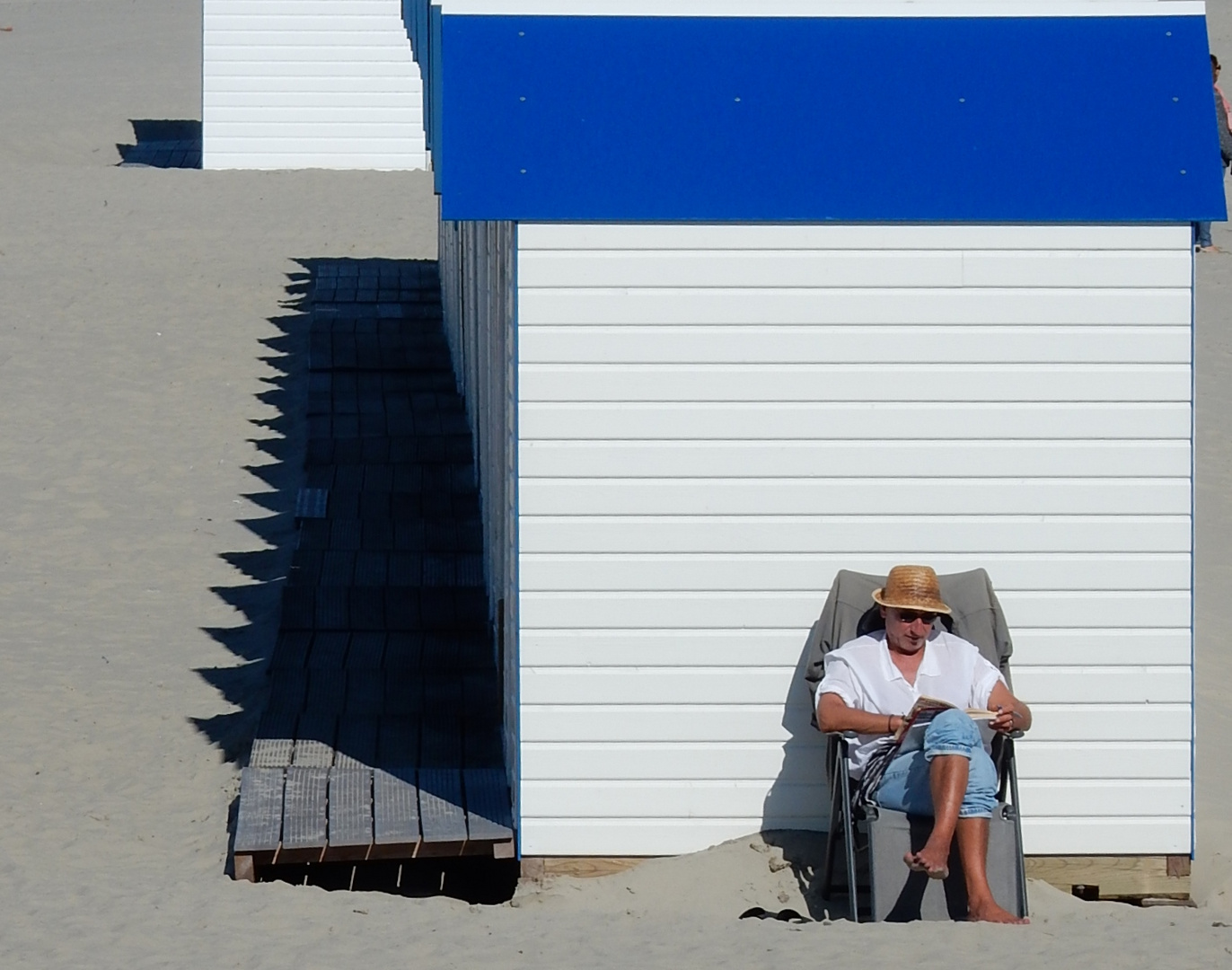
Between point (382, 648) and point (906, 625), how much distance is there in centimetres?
315

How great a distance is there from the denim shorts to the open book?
0.12 feet

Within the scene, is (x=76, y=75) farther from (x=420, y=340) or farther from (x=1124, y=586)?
(x=1124, y=586)

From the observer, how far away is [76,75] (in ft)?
89.0

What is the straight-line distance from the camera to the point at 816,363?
584 cm

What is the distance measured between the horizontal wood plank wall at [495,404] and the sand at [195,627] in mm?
837

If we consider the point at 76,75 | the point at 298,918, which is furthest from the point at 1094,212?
the point at 76,75

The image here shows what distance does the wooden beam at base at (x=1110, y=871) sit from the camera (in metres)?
6.02

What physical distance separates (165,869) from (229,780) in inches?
33.8

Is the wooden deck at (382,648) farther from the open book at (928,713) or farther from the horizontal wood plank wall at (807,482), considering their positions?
the open book at (928,713)

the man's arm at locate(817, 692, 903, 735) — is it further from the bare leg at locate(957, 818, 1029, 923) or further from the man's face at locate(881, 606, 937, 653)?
the bare leg at locate(957, 818, 1029, 923)

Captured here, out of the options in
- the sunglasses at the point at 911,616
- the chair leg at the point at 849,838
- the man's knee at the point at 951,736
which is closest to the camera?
the man's knee at the point at 951,736

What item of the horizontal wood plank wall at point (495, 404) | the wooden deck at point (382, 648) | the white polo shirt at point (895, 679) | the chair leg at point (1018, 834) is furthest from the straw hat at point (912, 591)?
the wooden deck at point (382, 648)

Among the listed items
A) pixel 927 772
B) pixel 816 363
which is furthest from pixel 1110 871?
pixel 816 363

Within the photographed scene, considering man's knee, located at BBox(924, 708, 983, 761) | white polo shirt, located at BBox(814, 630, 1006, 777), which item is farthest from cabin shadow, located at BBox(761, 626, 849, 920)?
man's knee, located at BBox(924, 708, 983, 761)
